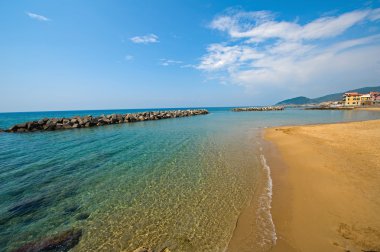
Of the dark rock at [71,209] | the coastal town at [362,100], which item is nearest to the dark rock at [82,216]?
the dark rock at [71,209]

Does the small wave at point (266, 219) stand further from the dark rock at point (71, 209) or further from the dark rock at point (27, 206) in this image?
the dark rock at point (27, 206)

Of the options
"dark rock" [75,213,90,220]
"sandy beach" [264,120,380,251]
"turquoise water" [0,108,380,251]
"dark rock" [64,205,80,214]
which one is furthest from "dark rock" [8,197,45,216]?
"sandy beach" [264,120,380,251]

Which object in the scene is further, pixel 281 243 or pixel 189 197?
pixel 189 197

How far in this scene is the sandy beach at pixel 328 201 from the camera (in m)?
4.02

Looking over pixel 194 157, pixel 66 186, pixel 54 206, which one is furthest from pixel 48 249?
pixel 194 157

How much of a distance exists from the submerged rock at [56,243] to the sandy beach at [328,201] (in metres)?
4.83

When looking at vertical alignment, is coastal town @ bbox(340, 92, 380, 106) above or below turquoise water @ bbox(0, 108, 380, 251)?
above

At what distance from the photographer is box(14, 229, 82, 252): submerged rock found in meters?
4.25

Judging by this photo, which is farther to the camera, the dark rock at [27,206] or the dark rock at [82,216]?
the dark rock at [27,206]

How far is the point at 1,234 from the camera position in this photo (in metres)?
4.80

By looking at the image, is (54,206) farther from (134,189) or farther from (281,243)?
(281,243)

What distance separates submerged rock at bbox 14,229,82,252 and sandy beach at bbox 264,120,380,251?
4.83m

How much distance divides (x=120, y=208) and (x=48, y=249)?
1946 mm

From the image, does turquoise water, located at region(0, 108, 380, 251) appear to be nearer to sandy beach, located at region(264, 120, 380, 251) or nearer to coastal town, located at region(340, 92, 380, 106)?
sandy beach, located at region(264, 120, 380, 251)
